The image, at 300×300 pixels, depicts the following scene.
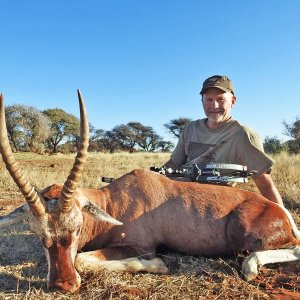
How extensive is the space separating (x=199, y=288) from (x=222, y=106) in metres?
2.69

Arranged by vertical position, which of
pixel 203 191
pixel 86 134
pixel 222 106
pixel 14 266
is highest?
pixel 222 106

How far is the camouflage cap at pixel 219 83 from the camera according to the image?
5382mm

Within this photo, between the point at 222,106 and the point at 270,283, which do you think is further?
the point at 222,106

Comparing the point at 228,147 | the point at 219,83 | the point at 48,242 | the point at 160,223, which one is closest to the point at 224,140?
the point at 228,147

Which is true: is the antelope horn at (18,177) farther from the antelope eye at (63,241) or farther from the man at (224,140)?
the man at (224,140)

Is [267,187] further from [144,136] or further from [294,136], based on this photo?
[144,136]

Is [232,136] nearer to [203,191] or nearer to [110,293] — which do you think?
[203,191]

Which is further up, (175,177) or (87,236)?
(175,177)

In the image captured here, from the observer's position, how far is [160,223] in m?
4.08

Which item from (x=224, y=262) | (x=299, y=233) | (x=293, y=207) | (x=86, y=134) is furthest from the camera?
(x=293, y=207)

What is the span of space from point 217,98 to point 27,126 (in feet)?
101

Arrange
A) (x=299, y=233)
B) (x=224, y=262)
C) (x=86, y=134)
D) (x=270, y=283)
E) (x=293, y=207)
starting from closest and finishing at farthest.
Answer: (x=86, y=134) → (x=270, y=283) → (x=224, y=262) → (x=299, y=233) → (x=293, y=207)

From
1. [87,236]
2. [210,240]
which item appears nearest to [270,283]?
[210,240]

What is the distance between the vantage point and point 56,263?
130 inches
